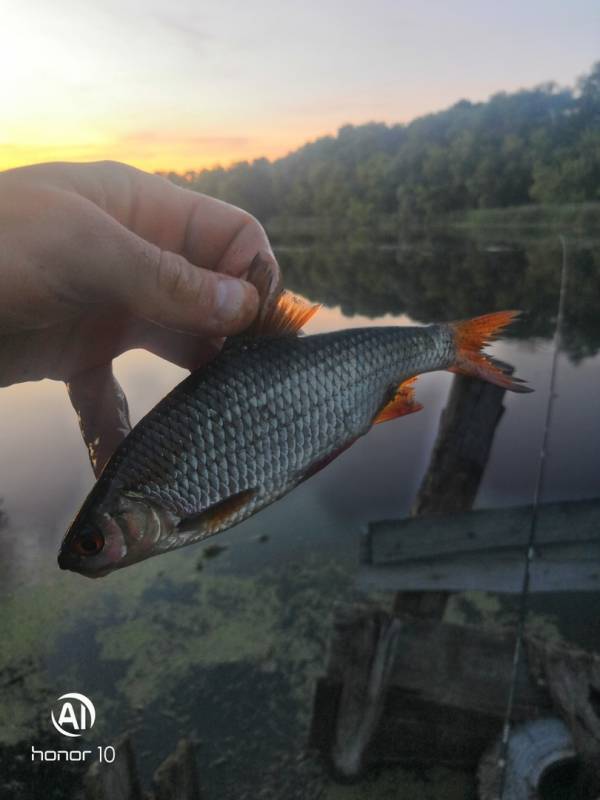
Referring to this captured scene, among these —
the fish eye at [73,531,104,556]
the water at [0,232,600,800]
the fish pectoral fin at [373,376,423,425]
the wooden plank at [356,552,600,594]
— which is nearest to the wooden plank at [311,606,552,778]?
the wooden plank at [356,552,600,594]

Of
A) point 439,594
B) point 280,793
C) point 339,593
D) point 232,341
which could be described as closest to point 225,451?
point 232,341

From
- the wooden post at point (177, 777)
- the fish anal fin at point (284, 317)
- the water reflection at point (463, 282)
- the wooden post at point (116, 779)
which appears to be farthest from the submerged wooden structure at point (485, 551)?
the water reflection at point (463, 282)

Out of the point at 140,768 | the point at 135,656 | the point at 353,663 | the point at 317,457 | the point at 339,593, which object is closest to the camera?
the point at 317,457

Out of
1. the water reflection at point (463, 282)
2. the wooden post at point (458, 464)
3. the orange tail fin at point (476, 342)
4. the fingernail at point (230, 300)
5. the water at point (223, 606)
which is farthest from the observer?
the water reflection at point (463, 282)

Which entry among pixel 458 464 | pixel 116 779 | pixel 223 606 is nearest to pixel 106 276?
pixel 116 779

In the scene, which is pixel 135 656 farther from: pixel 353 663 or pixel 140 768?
pixel 353 663

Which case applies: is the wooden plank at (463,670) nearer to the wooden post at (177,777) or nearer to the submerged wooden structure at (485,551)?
the submerged wooden structure at (485,551)
